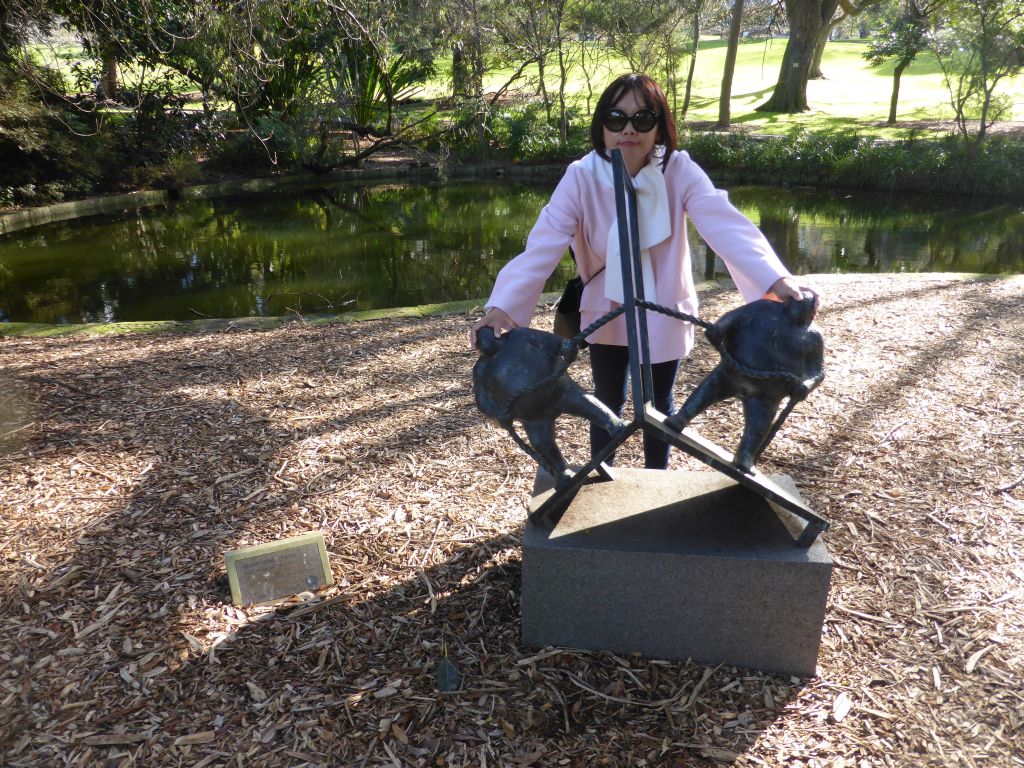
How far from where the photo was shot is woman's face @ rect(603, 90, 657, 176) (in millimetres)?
1971

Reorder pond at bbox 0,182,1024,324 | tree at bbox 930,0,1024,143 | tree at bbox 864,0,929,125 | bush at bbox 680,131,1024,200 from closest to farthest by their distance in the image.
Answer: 1. pond at bbox 0,182,1024,324
2. tree at bbox 930,0,1024,143
3. bush at bbox 680,131,1024,200
4. tree at bbox 864,0,929,125

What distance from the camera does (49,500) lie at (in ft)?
9.06

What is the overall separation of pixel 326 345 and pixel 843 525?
3.32m

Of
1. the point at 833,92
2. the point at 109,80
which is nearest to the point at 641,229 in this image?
the point at 109,80

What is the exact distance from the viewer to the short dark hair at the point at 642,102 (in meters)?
1.97

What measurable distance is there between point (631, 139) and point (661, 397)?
0.88 metres

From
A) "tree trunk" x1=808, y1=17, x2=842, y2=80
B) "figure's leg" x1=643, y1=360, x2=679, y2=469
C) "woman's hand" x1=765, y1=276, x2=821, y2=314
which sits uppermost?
"tree trunk" x1=808, y1=17, x2=842, y2=80

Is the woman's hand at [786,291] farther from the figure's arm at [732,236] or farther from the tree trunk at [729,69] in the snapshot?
the tree trunk at [729,69]

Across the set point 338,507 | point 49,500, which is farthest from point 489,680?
point 49,500

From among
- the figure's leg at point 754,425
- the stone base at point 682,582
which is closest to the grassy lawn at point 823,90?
the stone base at point 682,582

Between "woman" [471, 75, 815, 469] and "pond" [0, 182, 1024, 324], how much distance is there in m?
4.95

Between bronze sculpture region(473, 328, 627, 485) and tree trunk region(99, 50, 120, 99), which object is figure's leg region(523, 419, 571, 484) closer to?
bronze sculpture region(473, 328, 627, 485)

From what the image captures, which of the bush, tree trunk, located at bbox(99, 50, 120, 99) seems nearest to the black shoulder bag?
tree trunk, located at bbox(99, 50, 120, 99)

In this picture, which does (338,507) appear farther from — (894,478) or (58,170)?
(58,170)
